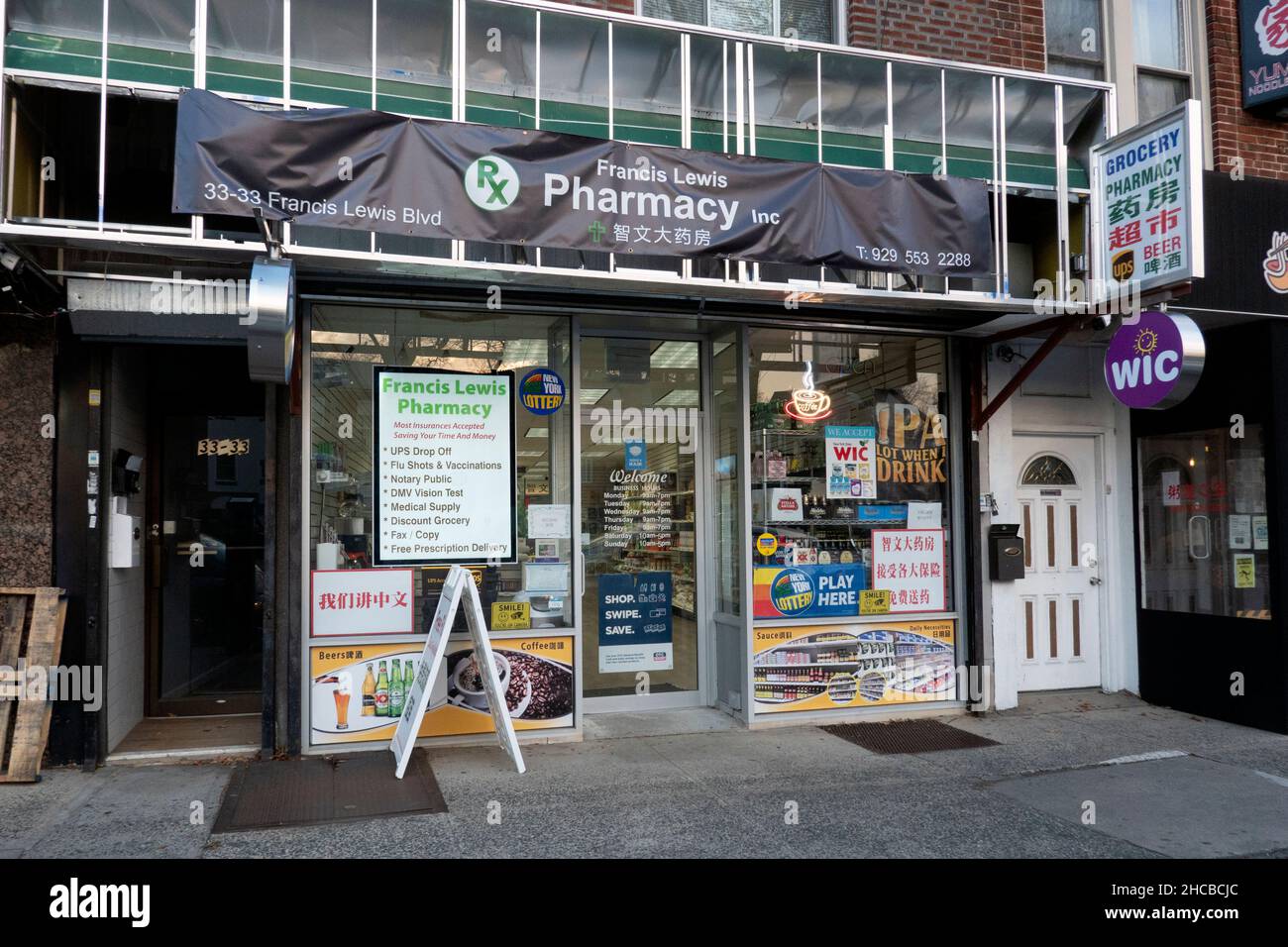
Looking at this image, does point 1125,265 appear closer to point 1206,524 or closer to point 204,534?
point 1206,524

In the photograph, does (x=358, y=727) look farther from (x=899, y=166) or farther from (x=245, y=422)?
(x=899, y=166)

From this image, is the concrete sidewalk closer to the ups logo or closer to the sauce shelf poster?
the sauce shelf poster

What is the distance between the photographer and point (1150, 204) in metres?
6.95

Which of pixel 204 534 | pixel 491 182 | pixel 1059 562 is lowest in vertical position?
pixel 1059 562

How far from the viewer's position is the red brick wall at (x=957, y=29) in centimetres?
821

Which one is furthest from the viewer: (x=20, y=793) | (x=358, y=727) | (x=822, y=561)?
(x=822, y=561)

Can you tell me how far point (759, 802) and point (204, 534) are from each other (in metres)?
5.33

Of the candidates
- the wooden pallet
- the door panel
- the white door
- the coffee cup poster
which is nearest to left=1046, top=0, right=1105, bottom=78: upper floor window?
the white door

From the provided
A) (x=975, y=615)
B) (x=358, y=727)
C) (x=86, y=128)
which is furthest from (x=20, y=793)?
(x=975, y=615)

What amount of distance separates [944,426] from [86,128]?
6.99m

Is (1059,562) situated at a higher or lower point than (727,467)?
lower

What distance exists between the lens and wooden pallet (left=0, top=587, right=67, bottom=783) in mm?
5965

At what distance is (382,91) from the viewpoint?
6559 millimetres

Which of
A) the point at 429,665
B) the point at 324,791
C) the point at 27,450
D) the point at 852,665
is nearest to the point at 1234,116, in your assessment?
the point at 852,665
